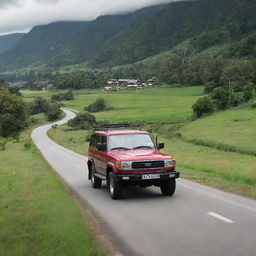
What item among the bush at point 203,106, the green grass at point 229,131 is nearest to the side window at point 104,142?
the green grass at point 229,131

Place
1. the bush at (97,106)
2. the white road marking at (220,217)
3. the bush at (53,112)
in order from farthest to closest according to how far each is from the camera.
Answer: the bush at (53,112), the bush at (97,106), the white road marking at (220,217)

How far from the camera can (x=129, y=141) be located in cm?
1714

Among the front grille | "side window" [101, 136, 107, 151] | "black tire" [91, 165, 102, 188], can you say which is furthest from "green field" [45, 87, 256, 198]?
"side window" [101, 136, 107, 151]

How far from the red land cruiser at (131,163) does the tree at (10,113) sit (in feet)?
127

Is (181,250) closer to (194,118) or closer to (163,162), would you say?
(163,162)

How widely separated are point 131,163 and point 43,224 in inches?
177

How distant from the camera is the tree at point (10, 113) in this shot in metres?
54.8

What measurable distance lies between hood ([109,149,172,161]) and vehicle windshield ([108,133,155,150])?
0.34 m

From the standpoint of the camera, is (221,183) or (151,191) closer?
(151,191)

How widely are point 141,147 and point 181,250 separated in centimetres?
812

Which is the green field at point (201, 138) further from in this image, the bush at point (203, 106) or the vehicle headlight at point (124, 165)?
the vehicle headlight at point (124, 165)

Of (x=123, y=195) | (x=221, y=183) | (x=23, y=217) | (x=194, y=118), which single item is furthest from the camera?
(x=194, y=118)

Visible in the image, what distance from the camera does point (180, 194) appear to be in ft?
53.7

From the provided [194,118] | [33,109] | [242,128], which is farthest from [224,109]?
[33,109]
